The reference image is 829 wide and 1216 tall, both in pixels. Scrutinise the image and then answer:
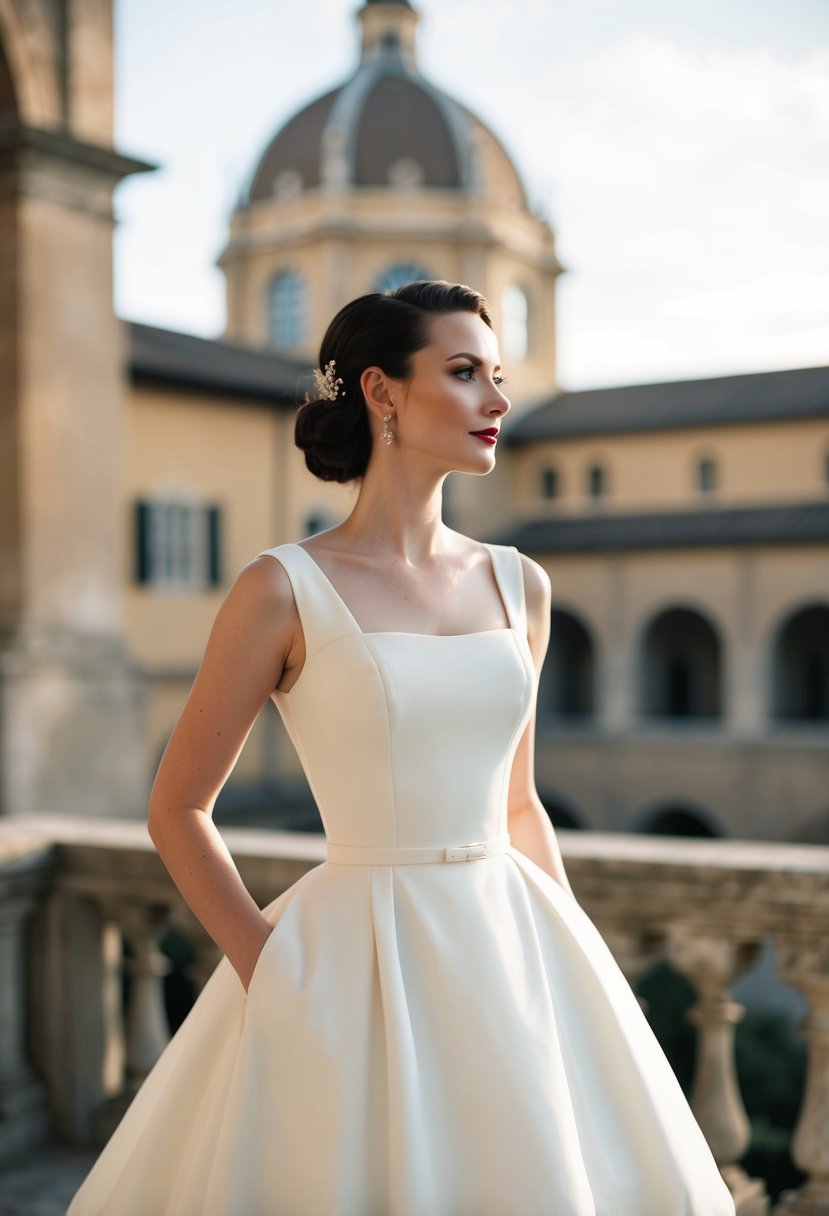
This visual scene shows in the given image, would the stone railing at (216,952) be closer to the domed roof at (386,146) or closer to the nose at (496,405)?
the nose at (496,405)

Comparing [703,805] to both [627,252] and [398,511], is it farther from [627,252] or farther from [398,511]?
[398,511]

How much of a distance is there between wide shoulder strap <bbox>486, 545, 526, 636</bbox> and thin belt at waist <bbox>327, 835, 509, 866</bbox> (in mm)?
363

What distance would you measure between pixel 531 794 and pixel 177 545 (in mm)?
21127

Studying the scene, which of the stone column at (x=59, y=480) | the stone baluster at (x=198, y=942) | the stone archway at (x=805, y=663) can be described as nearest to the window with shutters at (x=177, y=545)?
the stone column at (x=59, y=480)

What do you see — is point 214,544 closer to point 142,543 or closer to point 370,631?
point 142,543

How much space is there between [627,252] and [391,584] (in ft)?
76.2

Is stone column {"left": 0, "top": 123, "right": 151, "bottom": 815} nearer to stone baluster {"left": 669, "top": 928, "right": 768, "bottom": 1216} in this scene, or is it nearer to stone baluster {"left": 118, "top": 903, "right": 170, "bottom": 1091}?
stone baluster {"left": 118, "top": 903, "right": 170, "bottom": 1091}

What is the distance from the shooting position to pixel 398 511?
6.72 ft

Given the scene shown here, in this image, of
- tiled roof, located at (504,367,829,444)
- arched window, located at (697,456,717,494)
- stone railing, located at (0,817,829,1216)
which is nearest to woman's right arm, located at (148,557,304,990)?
stone railing, located at (0,817,829,1216)

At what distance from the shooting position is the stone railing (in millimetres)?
2762

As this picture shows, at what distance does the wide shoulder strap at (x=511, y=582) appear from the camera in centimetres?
209

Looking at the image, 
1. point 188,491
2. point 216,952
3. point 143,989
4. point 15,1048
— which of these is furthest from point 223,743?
point 188,491

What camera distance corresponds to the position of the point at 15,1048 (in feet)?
11.5

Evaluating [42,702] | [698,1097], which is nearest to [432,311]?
[698,1097]
